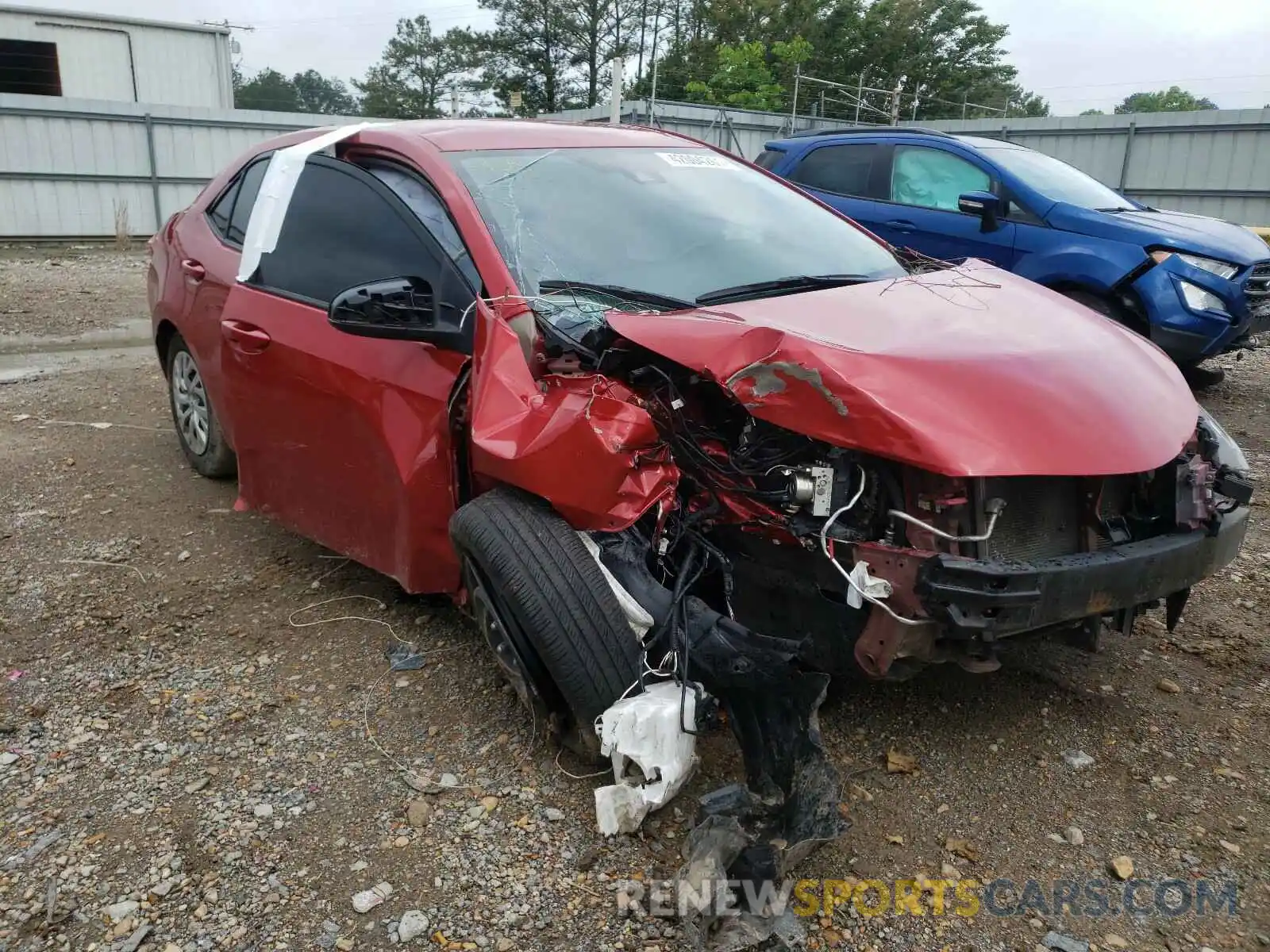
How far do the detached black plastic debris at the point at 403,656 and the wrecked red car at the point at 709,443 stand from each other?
296 mm

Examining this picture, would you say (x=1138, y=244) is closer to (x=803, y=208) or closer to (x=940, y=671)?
(x=803, y=208)

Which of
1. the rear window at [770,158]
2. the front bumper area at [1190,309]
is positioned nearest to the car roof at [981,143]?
the rear window at [770,158]

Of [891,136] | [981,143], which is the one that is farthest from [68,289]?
[981,143]

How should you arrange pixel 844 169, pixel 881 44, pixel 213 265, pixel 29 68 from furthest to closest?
pixel 881 44
pixel 29 68
pixel 844 169
pixel 213 265

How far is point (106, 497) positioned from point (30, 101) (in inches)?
553

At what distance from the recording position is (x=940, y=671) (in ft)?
10.5

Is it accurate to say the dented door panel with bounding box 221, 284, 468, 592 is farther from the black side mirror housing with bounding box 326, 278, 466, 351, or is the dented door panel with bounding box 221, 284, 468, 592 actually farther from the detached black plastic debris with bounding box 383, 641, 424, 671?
the detached black plastic debris with bounding box 383, 641, 424, 671

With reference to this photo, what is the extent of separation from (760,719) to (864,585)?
41cm

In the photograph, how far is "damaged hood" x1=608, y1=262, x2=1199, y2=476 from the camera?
7.55ft

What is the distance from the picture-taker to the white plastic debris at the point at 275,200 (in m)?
3.75

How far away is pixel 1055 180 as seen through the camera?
7086mm

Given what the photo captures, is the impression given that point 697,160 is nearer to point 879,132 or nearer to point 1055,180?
point 1055,180

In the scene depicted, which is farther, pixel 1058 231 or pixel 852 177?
pixel 852 177

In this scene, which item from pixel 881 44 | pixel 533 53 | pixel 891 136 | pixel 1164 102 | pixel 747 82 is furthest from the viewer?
pixel 1164 102
